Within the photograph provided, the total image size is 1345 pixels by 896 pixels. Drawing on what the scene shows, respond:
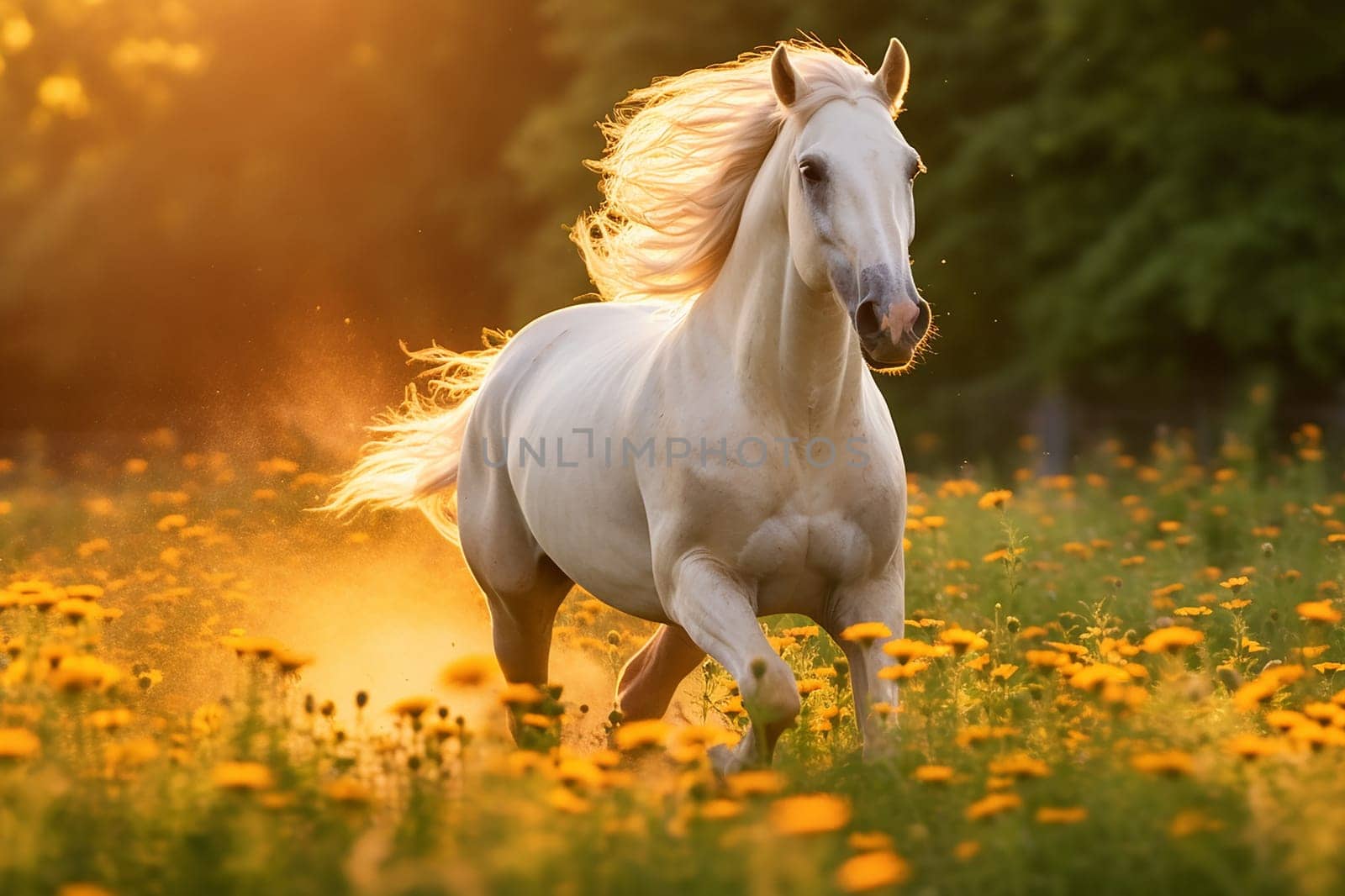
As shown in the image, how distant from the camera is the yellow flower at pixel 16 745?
2.98 metres

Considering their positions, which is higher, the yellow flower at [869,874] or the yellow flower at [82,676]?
the yellow flower at [82,676]

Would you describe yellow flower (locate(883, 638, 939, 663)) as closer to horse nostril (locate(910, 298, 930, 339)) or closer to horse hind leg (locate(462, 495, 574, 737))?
horse nostril (locate(910, 298, 930, 339))

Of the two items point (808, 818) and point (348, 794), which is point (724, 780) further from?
point (808, 818)

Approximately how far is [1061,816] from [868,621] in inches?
60.9

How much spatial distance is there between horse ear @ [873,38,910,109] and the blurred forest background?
8.26 metres

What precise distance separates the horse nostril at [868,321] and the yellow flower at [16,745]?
201 centimetres

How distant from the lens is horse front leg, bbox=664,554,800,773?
13.4 ft

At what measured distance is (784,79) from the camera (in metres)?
4.36

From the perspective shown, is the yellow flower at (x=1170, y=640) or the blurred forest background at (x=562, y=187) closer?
the yellow flower at (x=1170, y=640)

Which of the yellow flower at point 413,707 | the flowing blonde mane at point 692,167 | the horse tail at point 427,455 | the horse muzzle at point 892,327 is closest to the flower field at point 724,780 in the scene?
the yellow flower at point 413,707

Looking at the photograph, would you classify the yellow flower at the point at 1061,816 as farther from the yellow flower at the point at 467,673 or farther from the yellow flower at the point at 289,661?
the yellow flower at the point at 289,661

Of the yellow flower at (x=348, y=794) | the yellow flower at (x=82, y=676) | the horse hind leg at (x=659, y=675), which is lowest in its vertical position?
the yellow flower at (x=348, y=794)

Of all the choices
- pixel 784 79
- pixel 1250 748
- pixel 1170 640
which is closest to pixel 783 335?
pixel 784 79

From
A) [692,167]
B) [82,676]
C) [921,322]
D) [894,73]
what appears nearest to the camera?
[82,676]
